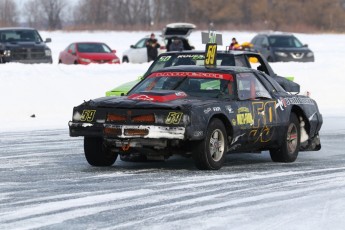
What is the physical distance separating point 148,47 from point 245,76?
26143mm

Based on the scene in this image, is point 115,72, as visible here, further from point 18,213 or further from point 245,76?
point 18,213

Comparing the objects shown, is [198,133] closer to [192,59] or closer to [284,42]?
[192,59]

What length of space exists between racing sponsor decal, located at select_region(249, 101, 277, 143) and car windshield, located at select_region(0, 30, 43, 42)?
2336 centimetres

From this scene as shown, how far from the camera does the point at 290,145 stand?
13594mm

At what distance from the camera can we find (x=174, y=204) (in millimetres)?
9258

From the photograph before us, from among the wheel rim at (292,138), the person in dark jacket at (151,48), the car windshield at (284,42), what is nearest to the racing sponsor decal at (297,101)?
the wheel rim at (292,138)

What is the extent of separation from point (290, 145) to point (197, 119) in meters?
2.49

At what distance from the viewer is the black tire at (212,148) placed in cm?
1169

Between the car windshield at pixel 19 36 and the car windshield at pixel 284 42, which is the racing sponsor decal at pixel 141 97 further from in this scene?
the car windshield at pixel 284 42

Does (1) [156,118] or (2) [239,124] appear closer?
(1) [156,118]

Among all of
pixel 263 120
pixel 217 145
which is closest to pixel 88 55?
pixel 263 120

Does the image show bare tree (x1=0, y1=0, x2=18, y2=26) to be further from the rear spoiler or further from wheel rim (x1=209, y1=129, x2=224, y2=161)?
wheel rim (x1=209, y1=129, x2=224, y2=161)

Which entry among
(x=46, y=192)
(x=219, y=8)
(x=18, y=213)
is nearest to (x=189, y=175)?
(x=46, y=192)

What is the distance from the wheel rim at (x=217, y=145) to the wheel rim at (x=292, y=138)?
1.74 m
